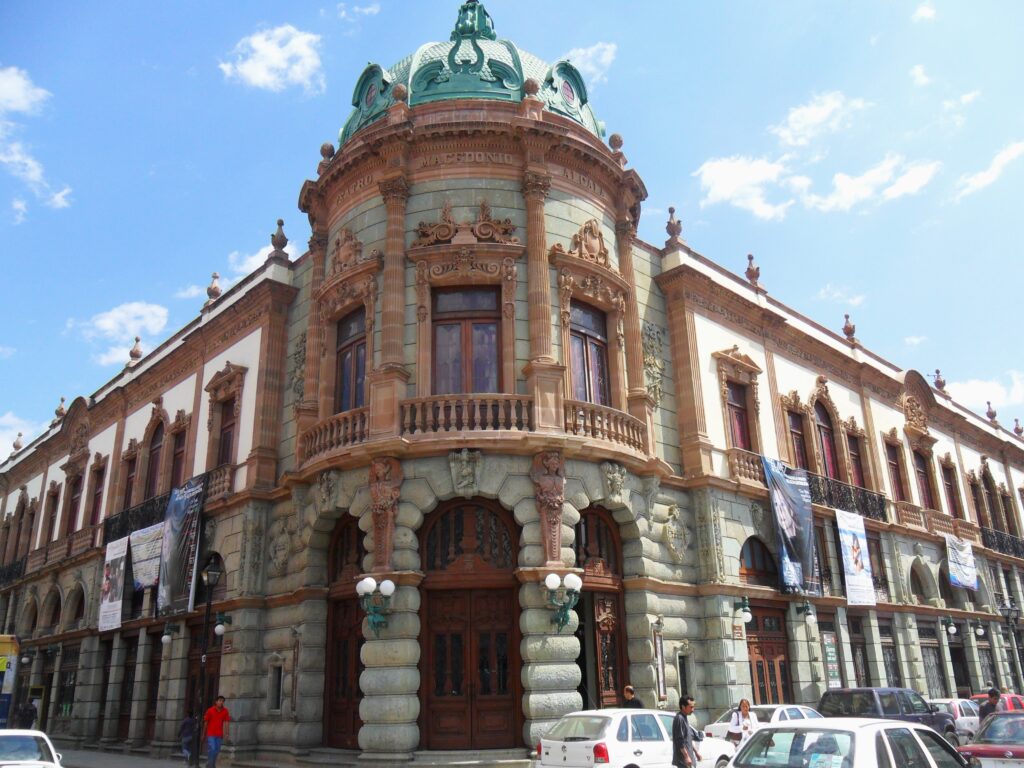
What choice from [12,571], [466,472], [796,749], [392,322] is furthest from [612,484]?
[12,571]

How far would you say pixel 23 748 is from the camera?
11891 millimetres

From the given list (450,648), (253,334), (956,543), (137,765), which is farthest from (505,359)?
(956,543)

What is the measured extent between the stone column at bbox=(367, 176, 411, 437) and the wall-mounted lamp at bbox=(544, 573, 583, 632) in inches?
185

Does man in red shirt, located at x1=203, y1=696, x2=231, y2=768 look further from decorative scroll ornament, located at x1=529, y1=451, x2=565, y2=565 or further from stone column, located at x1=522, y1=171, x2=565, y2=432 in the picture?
stone column, located at x1=522, y1=171, x2=565, y2=432

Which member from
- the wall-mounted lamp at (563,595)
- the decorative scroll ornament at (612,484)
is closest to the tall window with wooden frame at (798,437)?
the decorative scroll ornament at (612,484)

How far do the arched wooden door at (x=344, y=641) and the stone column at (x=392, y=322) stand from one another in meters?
2.96

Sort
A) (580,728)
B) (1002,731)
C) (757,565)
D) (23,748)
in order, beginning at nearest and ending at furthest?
(23,748) → (1002,731) → (580,728) → (757,565)

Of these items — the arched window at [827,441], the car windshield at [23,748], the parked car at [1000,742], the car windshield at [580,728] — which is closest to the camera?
the parked car at [1000,742]

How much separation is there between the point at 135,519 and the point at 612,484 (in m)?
18.0

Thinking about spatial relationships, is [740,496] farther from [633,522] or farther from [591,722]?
[591,722]

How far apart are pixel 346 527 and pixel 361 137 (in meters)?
9.65

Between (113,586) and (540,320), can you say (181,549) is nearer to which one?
(113,586)

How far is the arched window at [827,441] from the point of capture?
27859 millimetres

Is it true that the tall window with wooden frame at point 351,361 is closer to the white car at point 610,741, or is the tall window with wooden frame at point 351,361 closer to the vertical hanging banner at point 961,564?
the white car at point 610,741
